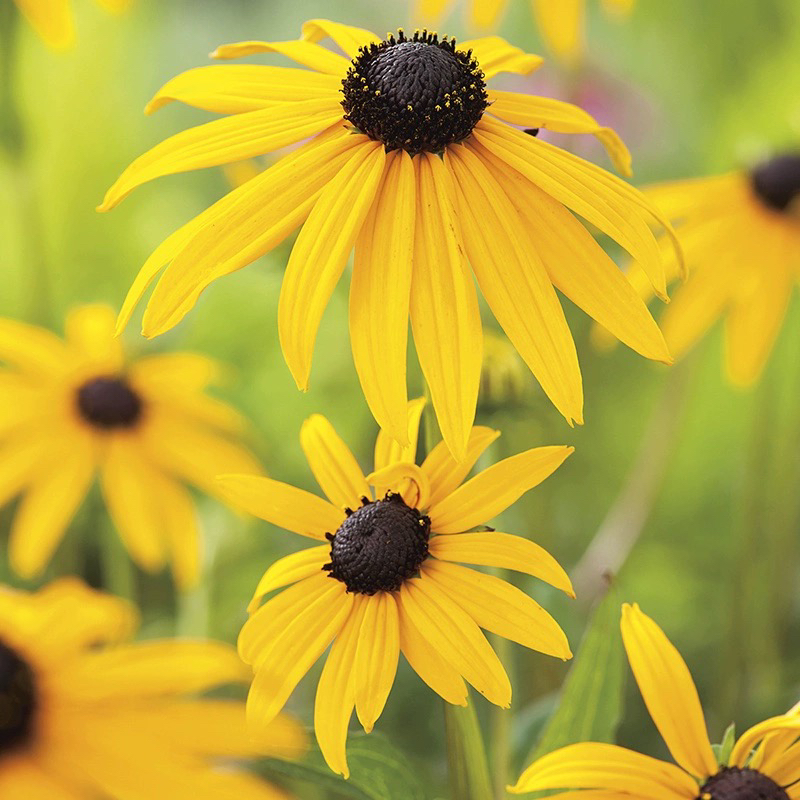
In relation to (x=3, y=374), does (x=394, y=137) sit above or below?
below

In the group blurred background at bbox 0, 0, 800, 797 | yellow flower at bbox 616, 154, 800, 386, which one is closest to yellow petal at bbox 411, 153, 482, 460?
blurred background at bbox 0, 0, 800, 797

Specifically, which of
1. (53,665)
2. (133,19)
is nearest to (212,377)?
(53,665)

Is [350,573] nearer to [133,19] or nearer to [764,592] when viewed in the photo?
[764,592]

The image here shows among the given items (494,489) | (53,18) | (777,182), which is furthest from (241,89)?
(777,182)

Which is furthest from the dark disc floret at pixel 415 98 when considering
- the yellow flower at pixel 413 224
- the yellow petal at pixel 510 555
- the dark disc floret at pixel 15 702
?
the dark disc floret at pixel 15 702

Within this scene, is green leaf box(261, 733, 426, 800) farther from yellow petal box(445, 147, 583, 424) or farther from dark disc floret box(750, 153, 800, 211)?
dark disc floret box(750, 153, 800, 211)

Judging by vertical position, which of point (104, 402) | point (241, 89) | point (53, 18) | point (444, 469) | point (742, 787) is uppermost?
point (53, 18)

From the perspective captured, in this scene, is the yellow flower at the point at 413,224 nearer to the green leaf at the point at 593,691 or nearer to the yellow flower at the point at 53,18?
the green leaf at the point at 593,691

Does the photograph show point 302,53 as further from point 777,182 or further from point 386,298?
point 777,182
